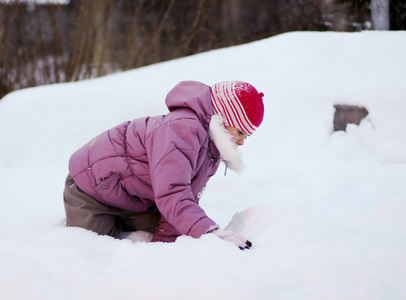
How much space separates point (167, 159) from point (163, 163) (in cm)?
2

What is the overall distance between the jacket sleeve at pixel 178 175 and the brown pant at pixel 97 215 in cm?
39

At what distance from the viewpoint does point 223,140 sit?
6.13ft

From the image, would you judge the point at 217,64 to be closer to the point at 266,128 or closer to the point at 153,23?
the point at 266,128

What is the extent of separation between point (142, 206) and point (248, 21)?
5522 millimetres

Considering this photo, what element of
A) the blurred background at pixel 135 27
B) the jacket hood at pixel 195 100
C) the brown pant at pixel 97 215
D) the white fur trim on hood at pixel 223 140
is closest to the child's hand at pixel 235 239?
the white fur trim on hood at pixel 223 140

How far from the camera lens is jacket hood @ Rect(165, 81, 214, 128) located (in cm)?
189

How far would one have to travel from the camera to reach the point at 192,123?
5.98 feet

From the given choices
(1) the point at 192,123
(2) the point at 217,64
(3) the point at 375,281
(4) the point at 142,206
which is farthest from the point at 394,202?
(2) the point at 217,64

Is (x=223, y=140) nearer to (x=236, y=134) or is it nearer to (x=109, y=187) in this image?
(x=236, y=134)

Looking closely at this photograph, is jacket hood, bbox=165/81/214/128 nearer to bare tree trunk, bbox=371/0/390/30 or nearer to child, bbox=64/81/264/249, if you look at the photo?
child, bbox=64/81/264/249

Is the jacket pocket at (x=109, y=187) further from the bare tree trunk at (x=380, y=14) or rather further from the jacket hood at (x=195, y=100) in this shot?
the bare tree trunk at (x=380, y=14)

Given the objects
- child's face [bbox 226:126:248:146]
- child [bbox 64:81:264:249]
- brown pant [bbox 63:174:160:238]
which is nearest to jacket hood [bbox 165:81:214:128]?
child [bbox 64:81:264:249]

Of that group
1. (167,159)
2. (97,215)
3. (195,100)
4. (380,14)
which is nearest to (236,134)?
(195,100)

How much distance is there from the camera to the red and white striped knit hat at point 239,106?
1887 millimetres
